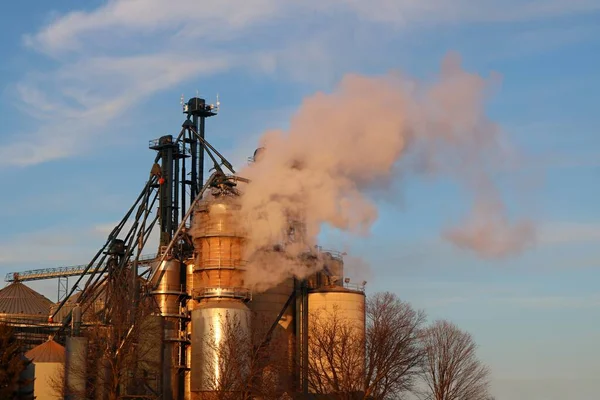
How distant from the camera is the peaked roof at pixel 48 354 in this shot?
249ft

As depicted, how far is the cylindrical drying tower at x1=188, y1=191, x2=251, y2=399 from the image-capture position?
7550 cm

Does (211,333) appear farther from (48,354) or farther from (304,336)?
(48,354)

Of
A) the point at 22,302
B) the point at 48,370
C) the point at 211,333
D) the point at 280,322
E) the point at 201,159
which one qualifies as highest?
the point at 201,159

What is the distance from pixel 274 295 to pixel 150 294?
11357mm

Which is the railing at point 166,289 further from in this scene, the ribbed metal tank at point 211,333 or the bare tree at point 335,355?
the bare tree at point 335,355

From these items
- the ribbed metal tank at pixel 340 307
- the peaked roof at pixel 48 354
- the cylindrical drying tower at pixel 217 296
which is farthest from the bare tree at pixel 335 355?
the peaked roof at pixel 48 354

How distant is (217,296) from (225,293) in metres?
0.74

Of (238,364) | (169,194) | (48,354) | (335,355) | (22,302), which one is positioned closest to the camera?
(238,364)

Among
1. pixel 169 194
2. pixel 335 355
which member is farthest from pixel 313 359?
pixel 169 194

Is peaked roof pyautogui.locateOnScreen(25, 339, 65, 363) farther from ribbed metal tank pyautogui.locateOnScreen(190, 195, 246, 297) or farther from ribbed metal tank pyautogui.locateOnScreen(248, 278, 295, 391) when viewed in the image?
ribbed metal tank pyautogui.locateOnScreen(248, 278, 295, 391)

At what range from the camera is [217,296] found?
261 feet

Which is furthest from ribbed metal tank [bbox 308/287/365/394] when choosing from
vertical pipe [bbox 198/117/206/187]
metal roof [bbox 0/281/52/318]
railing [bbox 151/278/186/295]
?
metal roof [bbox 0/281/52/318]

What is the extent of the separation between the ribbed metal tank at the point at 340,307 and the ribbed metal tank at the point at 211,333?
8.88 metres

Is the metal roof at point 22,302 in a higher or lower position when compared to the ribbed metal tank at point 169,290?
higher
